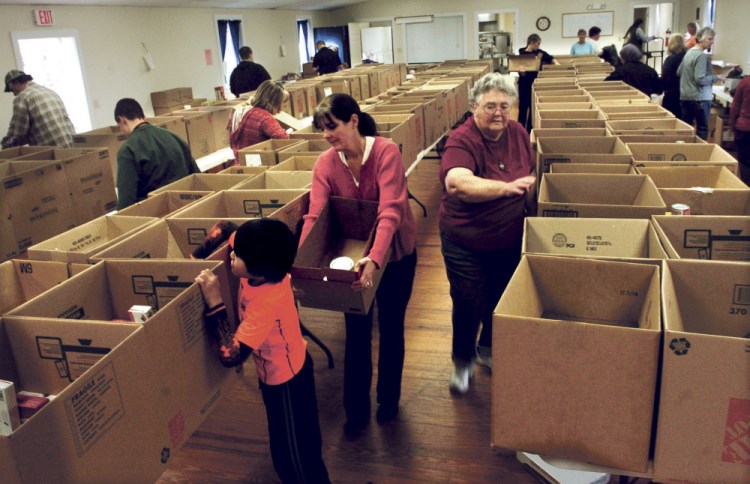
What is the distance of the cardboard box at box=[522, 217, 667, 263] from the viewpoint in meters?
1.81

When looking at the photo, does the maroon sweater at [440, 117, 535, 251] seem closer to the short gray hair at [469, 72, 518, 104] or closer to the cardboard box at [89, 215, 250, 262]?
the short gray hair at [469, 72, 518, 104]

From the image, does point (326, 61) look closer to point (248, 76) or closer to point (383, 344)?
point (248, 76)

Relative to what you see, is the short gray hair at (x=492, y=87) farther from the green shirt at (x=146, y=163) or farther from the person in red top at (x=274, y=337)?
the green shirt at (x=146, y=163)

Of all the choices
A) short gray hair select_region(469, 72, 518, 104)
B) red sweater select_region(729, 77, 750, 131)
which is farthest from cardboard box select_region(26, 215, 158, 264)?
red sweater select_region(729, 77, 750, 131)

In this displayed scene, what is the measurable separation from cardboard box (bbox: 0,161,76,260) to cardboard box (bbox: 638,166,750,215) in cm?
309

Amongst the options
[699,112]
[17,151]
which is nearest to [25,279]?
[17,151]

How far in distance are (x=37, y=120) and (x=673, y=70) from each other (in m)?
6.31

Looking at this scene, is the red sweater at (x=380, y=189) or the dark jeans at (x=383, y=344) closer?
the red sweater at (x=380, y=189)

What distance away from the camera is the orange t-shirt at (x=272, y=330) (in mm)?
1648

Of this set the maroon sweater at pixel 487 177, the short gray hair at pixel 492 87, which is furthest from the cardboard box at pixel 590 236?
the short gray hair at pixel 492 87

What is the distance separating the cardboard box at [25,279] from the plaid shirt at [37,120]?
3208 mm

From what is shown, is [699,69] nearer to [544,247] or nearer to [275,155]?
[275,155]

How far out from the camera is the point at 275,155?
11.0ft

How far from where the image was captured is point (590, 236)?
184 centimetres
